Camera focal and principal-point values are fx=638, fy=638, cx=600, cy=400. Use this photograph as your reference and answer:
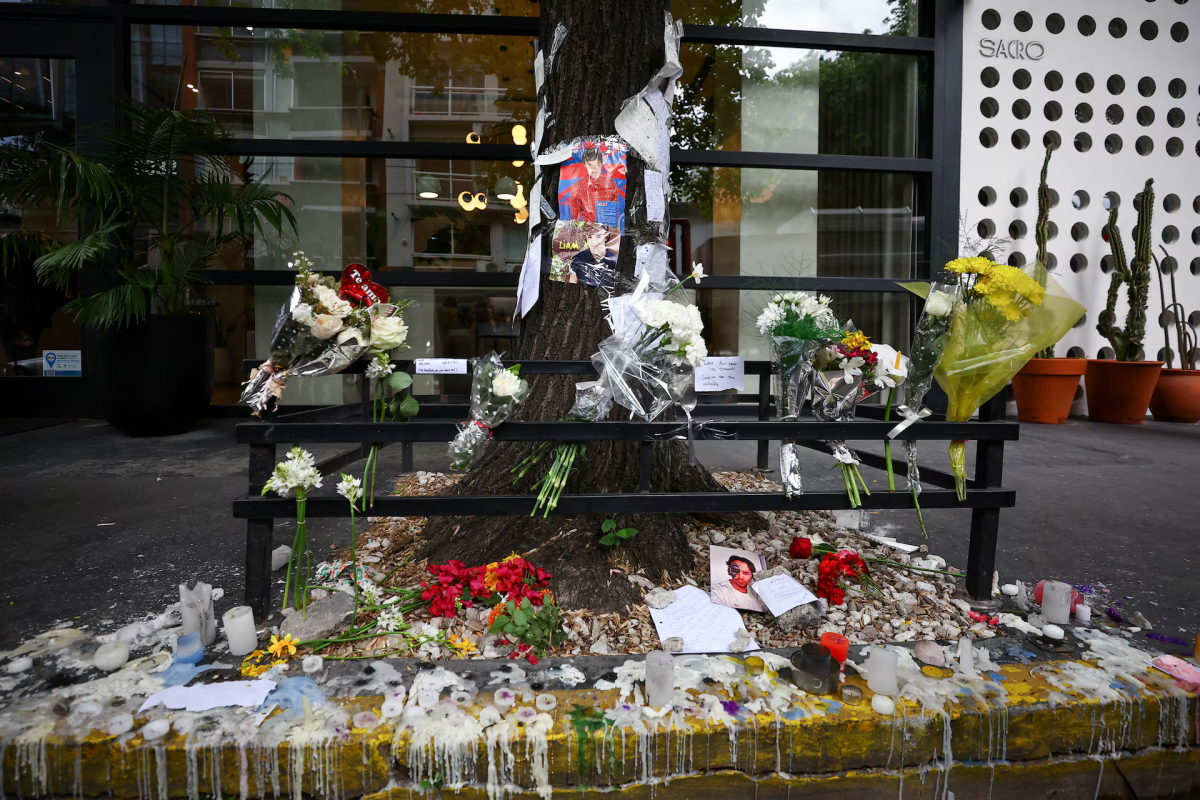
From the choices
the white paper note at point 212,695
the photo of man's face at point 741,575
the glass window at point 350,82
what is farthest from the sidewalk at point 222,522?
the glass window at point 350,82

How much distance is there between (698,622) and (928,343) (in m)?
1.19

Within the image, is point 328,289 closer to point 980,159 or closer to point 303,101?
point 303,101

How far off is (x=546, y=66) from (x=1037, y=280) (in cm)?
195

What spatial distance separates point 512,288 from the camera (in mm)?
6211

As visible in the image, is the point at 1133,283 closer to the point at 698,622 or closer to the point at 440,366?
the point at 698,622

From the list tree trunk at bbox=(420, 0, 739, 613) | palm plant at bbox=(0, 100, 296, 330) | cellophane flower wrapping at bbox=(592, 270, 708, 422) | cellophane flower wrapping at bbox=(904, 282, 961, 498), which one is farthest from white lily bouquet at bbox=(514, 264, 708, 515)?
palm plant at bbox=(0, 100, 296, 330)

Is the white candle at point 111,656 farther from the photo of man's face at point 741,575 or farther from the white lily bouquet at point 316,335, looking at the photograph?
the photo of man's face at point 741,575

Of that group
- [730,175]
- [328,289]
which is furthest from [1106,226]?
[328,289]

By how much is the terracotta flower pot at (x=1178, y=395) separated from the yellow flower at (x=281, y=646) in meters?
8.16

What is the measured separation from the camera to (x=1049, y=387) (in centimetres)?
626

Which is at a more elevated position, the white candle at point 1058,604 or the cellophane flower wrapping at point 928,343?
the cellophane flower wrapping at point 928,343

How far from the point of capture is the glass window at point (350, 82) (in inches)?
239

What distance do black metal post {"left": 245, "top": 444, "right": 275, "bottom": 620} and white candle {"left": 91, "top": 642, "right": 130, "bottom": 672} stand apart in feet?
1.08

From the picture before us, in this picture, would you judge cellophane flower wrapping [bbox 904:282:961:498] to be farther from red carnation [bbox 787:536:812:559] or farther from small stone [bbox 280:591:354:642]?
small stone [bbox 280:591:354:642]
